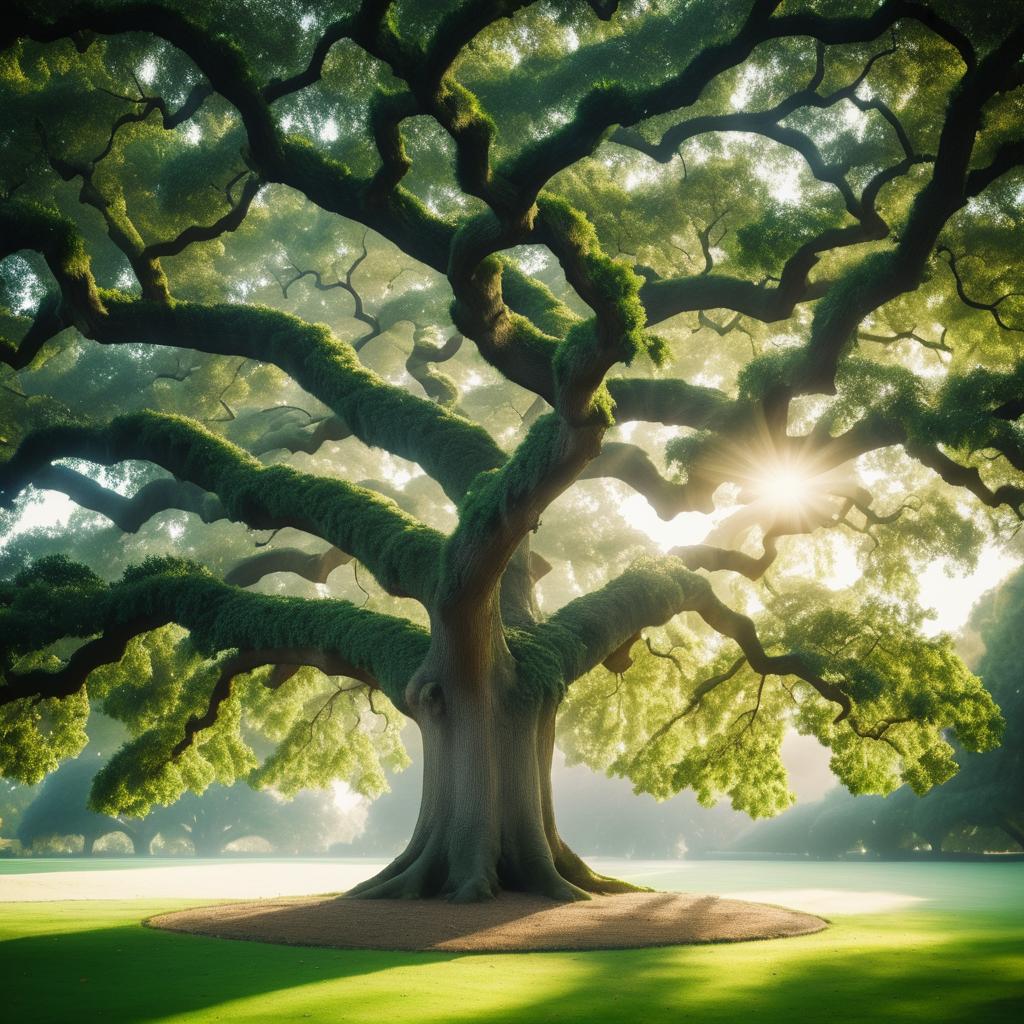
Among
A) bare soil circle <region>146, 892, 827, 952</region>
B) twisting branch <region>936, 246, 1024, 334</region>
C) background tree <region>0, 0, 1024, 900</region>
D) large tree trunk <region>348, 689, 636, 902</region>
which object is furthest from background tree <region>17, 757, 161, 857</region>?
twisting branch <region>936, 246, 1024, 334</region>

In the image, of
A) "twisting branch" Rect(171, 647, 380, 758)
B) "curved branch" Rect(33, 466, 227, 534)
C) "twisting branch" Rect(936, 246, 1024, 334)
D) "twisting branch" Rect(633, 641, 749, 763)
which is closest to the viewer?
"twisting branch" Rect(171, 647, 380, 758)

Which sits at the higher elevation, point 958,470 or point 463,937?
point 958,470

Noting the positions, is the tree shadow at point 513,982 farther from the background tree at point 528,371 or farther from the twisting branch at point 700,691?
the twisting branch at point 700,691

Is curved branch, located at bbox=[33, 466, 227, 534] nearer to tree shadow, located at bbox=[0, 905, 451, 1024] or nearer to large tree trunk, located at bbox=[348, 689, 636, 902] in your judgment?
large tree trunk, located at bbox=[348, 689, 636, 902]

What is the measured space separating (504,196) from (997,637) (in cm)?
2852

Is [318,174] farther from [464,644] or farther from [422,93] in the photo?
[464,644]

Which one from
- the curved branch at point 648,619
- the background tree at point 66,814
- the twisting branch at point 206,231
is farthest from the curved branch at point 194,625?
the background tree at point 66,814

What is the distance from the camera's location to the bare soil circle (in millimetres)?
6793

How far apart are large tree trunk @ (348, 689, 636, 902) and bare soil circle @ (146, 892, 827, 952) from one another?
385 mm

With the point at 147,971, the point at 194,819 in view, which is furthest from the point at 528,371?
the point at 194,819

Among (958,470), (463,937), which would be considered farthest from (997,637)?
(463,937)

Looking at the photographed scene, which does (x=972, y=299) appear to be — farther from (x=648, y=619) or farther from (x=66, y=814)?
(x=66, y=814)

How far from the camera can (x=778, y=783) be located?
587 inches

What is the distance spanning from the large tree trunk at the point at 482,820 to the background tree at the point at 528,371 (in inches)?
2.0
